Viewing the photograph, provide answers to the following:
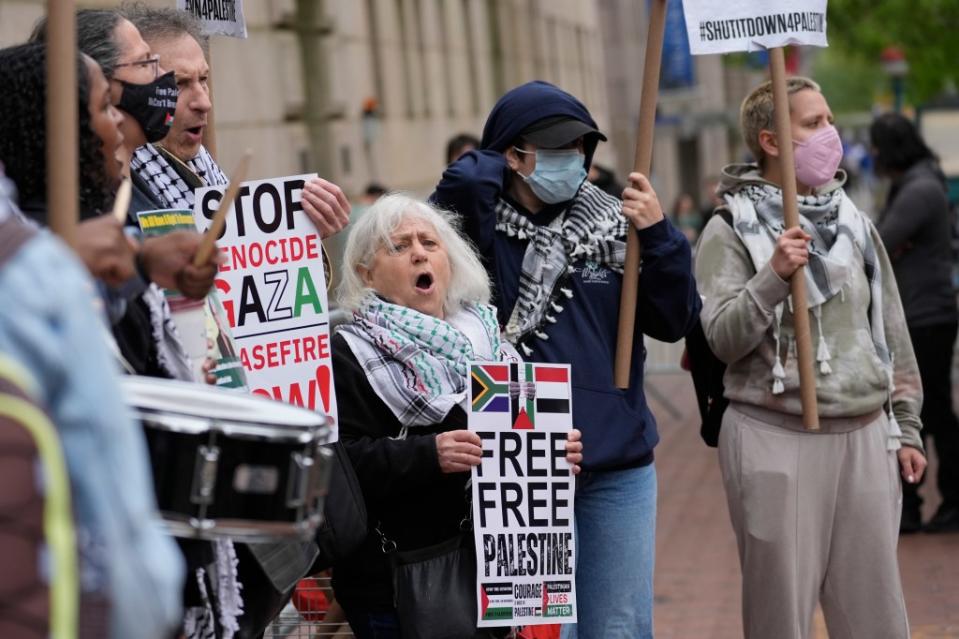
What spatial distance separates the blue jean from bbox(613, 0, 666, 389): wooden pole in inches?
11.0

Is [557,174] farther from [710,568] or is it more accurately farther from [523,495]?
[710,568]

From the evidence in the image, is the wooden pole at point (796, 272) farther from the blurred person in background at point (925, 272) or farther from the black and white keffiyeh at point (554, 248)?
the blurred person in background at point (925, 272)

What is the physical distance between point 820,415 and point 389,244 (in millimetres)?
1449

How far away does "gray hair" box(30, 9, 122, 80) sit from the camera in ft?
12.0

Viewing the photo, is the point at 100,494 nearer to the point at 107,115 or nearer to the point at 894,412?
the point at 107,115

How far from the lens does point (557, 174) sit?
4.64m

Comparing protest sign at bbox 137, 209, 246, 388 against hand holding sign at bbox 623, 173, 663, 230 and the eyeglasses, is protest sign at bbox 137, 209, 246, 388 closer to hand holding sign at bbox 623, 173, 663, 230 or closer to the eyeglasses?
the eyeglasses

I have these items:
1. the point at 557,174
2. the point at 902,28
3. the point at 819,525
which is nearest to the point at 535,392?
the point at 557,174

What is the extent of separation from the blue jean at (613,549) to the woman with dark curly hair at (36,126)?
202cm

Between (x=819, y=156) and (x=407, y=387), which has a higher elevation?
(x=819, y=156)

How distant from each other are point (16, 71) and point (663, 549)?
6460 millimetres

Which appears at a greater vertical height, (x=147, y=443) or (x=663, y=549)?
(x=147, y=443)

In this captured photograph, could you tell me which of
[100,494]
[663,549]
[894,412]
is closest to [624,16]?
[663,549]

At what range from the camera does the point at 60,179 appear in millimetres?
2438
